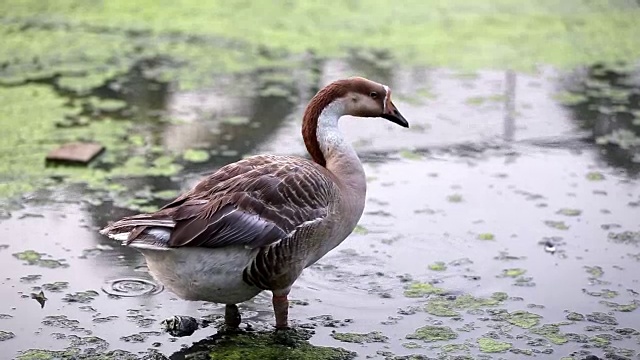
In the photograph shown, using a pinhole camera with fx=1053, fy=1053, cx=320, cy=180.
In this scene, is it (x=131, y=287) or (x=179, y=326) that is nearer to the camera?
(x=179, y=326)

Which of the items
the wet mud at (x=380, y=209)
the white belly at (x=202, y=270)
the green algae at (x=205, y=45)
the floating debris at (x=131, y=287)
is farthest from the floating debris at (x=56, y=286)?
the green algae at (x=205, y=45)

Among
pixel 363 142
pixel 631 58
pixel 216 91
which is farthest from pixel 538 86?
pixel 216 91

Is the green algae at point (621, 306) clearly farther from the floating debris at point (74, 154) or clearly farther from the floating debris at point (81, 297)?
the floating debris at point (74, 154)

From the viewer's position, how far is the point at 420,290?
17.8 ft

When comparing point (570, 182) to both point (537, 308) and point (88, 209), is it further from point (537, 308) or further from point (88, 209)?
point (88, 209)

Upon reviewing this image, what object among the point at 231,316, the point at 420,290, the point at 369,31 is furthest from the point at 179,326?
the point at 369,31

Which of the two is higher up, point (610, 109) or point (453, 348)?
point (610, 109)

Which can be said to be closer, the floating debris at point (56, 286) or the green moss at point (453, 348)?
the green moss at point (453, 348)

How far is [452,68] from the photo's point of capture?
31.9 feet

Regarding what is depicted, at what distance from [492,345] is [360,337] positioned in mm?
605

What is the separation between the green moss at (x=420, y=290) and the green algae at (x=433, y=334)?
0.40m

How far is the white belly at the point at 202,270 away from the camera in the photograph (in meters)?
4.55

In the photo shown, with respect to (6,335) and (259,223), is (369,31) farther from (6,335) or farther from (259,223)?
(6,335)

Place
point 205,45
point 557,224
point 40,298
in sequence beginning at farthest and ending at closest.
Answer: point 205,45
point 557,224
point 40,298
